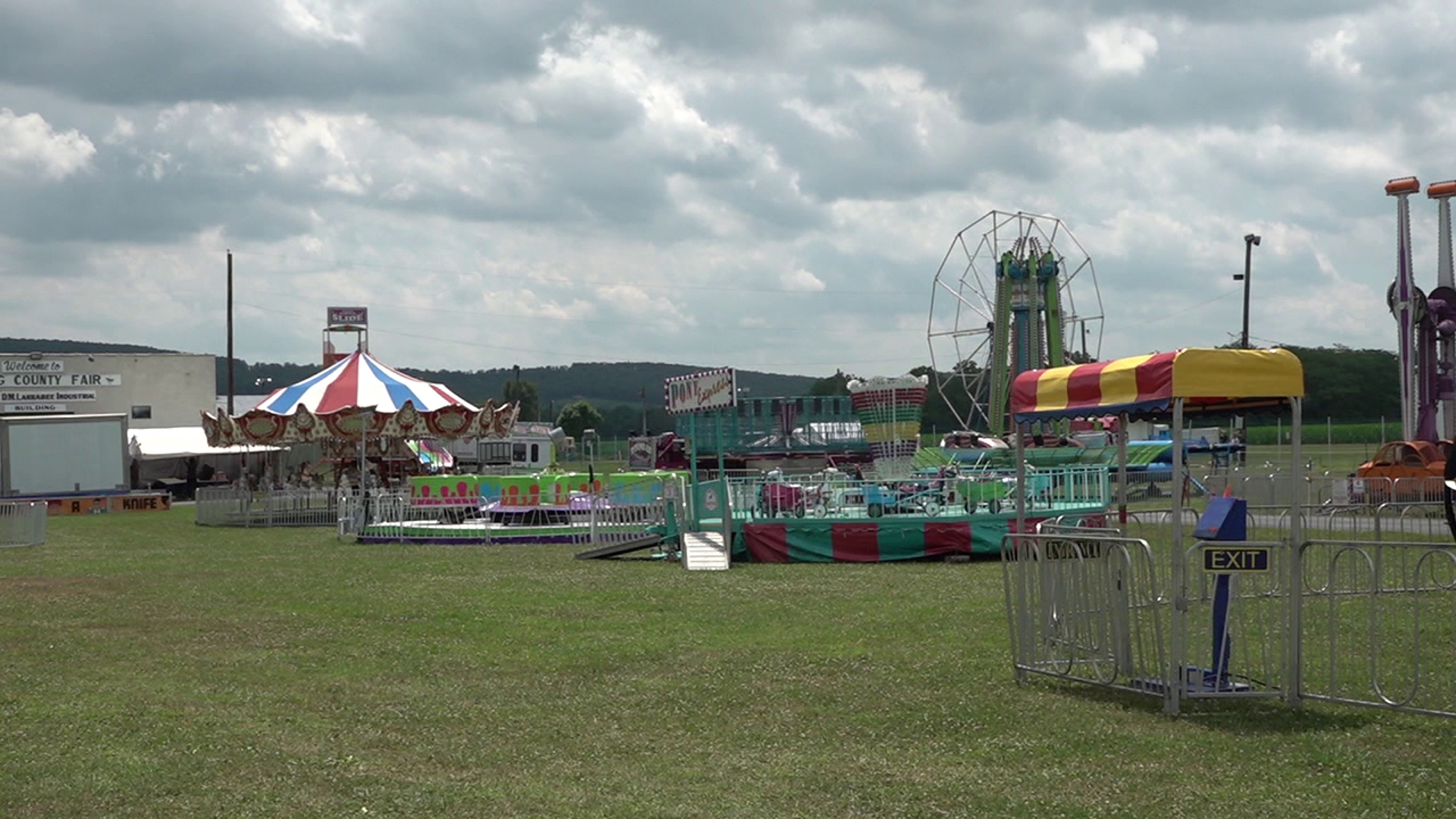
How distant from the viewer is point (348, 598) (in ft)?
54.7

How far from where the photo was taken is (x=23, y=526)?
28016 millimetres

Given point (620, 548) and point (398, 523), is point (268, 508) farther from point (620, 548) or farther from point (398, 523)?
point (620, 548)

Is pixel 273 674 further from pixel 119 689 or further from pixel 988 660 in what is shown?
pixel 988 660

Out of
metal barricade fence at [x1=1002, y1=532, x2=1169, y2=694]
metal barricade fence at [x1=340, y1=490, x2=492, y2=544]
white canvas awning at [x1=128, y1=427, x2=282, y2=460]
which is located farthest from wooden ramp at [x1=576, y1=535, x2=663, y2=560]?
white canvas awning at [x1=128, y1=427, x2=282, y2=460]

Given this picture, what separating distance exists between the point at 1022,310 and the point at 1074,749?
57.2m

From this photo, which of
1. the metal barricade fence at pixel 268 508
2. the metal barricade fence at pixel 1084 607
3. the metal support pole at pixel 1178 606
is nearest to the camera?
the metal support pole at pixel 1178 606

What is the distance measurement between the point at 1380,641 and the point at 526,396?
16758 centimetres

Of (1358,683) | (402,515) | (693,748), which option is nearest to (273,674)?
(693,748)

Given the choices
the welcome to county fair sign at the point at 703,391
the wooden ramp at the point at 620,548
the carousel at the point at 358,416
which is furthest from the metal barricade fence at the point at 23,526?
the welcome to county fair sign at the point at 703,391

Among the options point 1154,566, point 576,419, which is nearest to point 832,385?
point 576,419

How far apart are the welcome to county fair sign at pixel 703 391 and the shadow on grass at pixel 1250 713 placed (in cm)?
1523

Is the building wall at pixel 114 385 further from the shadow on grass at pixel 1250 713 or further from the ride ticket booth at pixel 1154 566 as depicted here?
the shadow on grass at pixel 1250 713

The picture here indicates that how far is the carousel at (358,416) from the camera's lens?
38875 millimetres

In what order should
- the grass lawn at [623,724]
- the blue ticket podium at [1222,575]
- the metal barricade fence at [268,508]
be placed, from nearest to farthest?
the grass lawn at [623,724] → the blue ticket podium at [1222,575] → the metal barricade fence at [268,508]
